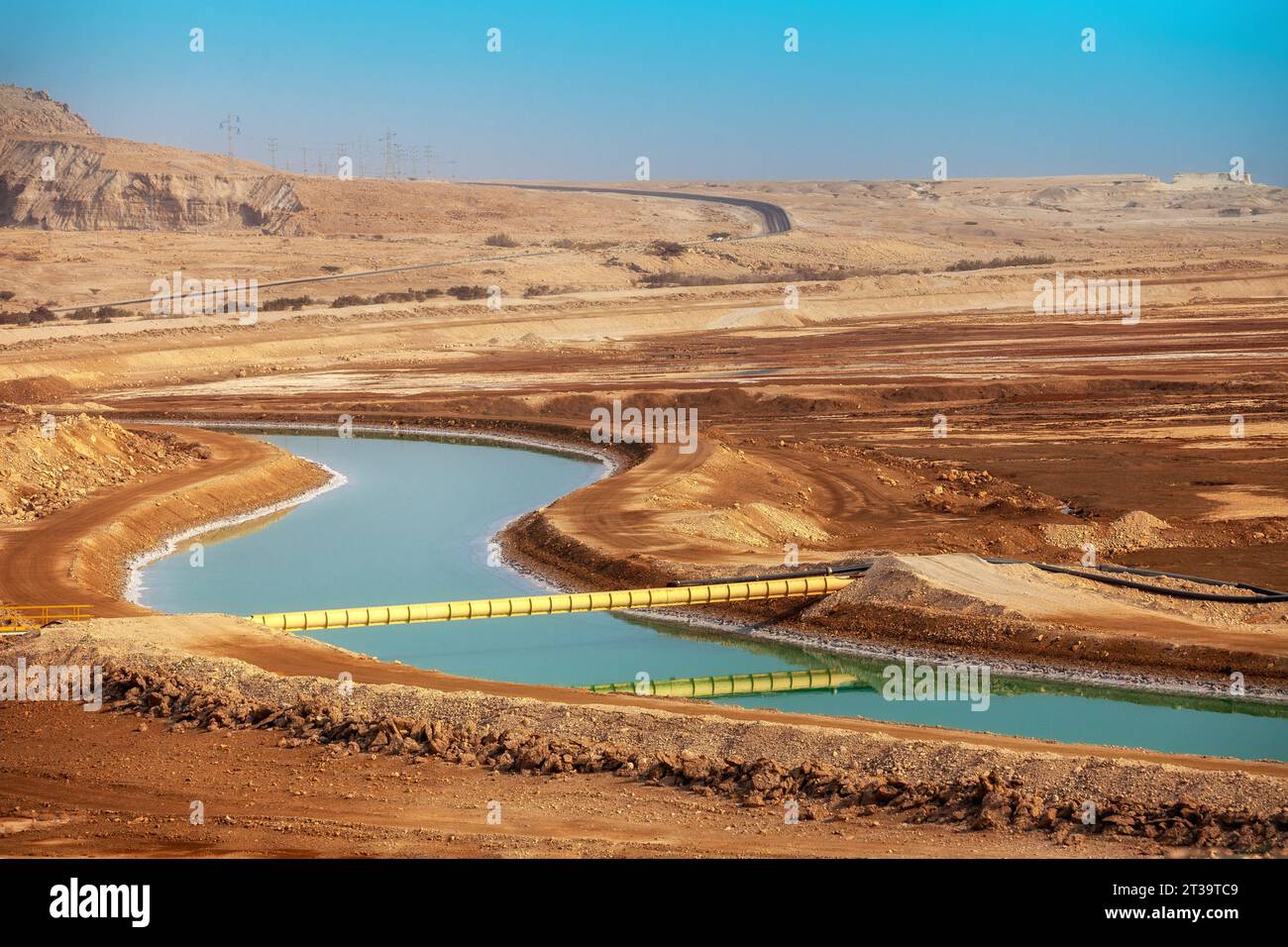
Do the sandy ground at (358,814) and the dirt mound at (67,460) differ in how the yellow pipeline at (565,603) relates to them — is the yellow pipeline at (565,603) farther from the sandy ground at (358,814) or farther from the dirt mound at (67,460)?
the dirt mound at (67,460)

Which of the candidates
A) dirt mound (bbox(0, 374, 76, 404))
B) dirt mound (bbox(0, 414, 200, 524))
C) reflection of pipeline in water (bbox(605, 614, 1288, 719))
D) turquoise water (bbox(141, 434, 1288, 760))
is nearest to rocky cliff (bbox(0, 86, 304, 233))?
dirt mound (bbox(0, 374, 76, 404))

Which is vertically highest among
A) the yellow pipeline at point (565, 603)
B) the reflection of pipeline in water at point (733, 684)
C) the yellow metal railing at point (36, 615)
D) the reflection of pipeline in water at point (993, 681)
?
the yellow metal railing at point (36, 615)

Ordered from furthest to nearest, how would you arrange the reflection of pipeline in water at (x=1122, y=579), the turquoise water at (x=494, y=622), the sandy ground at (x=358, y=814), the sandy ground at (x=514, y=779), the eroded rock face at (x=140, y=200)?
the eroded rock face at (x=140, y=200), the reflection of pipeline in water at (x=1122, y=579), the turquoise water at (x=494, y=622), the sandy ground at (x=514, y=779), the sandy ground at (x=358, y=814)

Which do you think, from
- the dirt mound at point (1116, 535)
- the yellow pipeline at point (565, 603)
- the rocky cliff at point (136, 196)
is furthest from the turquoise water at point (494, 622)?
the rocky cliff at point (136, 196)

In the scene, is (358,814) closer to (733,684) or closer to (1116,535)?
(733,684)

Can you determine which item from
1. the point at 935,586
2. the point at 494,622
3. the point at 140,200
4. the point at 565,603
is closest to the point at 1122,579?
the point at 935,586

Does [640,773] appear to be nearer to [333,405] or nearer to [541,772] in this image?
[541,772]
